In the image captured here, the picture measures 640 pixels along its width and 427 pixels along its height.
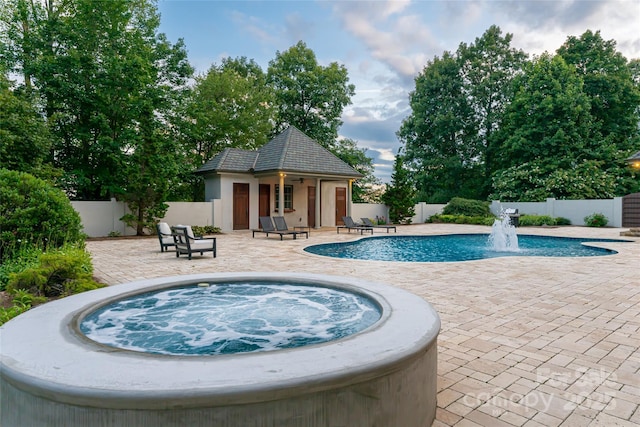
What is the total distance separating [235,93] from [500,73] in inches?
880

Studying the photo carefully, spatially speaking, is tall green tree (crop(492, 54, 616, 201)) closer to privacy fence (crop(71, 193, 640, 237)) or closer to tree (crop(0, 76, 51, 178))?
privacy fence (crop(71, 193, 640, 237))

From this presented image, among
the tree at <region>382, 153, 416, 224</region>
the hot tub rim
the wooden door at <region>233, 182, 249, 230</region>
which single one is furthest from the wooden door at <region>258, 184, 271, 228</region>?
the hot tub rim

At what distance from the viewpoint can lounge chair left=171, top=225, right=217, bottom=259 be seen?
987 centimetres

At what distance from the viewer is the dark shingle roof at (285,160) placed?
18.6 metres

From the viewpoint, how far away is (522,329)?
172 inches

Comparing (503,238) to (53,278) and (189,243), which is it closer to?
(189,243)

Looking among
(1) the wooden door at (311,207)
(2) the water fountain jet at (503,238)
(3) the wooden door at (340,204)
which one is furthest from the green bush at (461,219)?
(1) the wooden door at (311,207)

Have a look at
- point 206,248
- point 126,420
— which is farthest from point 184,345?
point 206,248

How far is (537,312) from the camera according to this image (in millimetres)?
5035

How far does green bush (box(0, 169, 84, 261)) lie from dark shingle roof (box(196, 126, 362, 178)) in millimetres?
10976

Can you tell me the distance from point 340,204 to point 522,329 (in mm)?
18844

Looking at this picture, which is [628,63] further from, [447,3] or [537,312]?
[537,312]

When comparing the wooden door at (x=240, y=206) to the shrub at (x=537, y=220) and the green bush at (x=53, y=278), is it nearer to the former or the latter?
the green bush at (x=53, y=278)

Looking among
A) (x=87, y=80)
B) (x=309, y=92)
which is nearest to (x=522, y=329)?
(x=87, y=80)
